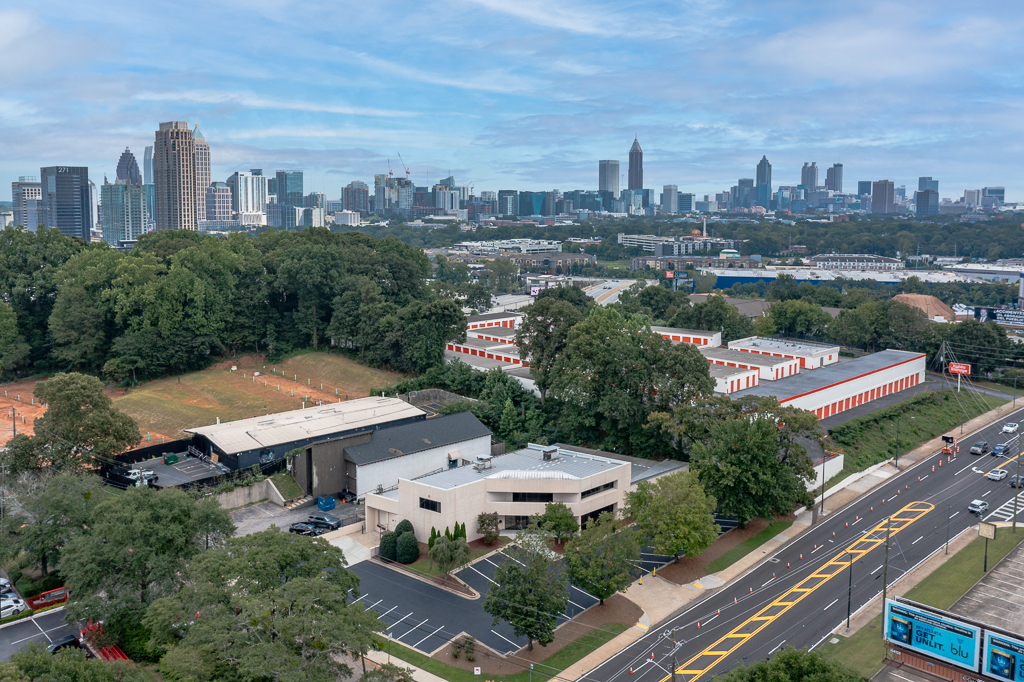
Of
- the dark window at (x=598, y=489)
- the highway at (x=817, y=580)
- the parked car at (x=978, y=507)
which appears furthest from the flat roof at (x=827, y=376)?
the dark window at (x=598, y=489)

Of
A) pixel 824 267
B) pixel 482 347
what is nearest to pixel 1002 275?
pixel 824 267

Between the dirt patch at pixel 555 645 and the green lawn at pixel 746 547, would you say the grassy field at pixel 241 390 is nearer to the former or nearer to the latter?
the dirt patch at pixel 555 645

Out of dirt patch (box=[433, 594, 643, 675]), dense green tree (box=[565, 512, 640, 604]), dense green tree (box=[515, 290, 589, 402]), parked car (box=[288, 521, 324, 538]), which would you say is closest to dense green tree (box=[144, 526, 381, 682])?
dirt patch (box=[433, 594, 643, 675])

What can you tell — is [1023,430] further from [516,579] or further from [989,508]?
[516,579]

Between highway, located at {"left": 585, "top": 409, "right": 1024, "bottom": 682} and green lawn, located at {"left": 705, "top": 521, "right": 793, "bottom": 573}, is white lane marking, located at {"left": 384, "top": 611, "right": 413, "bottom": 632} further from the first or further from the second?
green lawn, located at {"left": 705, "top": 521, "right": 793, "bottom": 573}

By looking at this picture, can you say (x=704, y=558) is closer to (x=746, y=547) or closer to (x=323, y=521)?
(x=746, y=547)

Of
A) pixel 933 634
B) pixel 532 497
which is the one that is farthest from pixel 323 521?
pixel 933 634
